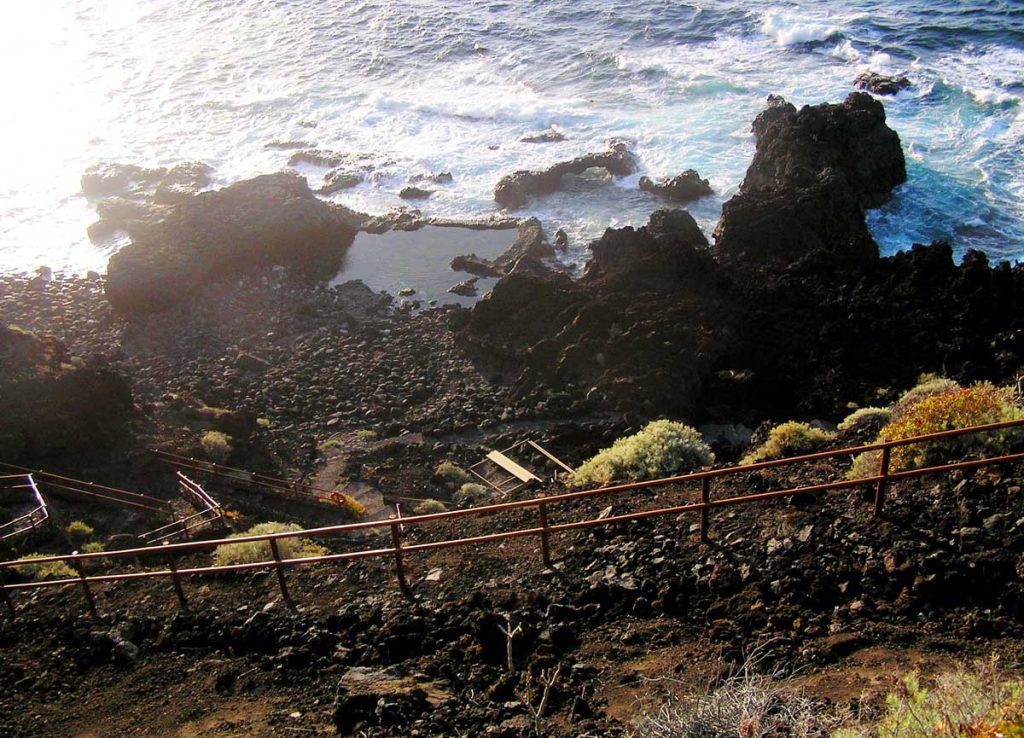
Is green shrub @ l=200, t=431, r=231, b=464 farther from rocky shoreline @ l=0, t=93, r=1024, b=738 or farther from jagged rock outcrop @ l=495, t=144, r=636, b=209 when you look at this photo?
jagged rock outcrop @ l=495, t=144, r=636, b=209

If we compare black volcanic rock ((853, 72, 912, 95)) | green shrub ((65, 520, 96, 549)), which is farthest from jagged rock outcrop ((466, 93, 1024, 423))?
black volcanic rock ((853, 72, 912, 95))

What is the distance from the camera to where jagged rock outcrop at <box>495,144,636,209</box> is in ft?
110

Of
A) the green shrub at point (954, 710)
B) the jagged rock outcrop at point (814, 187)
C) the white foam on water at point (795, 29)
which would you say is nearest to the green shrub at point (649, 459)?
the green shrub at point (954, 710)

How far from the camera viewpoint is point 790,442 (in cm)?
1377

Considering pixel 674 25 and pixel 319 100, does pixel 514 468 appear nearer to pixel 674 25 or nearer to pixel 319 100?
pixel 319 100

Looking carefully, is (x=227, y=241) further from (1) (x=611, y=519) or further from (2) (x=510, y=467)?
(1) (x=611, y=519)

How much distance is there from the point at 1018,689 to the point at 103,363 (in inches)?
926

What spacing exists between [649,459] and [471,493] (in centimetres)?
543

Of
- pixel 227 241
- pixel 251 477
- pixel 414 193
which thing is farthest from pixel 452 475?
pixel 414 193

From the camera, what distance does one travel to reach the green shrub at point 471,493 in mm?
18297

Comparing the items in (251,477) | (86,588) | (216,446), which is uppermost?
(86,588)

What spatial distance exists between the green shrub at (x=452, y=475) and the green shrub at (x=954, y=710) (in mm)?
13229

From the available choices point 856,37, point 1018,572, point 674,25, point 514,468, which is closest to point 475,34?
point 674,25

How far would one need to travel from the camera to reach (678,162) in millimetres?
34906
